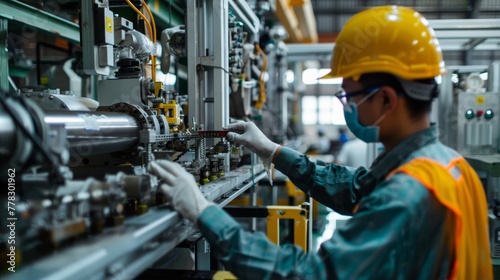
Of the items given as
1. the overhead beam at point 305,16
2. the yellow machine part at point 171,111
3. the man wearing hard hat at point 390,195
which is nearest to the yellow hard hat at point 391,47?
the man wearing hard hat at point 390,195

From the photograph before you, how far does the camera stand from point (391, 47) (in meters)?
1.13

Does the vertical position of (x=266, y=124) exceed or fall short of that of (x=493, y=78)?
it falls short

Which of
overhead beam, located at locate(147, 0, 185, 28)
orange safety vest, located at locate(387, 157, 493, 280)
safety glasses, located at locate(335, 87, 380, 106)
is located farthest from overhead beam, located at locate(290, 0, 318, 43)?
orange safety vest, located at locate(387, 157, 493, 280)

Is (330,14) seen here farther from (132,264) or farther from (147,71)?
(132,264)

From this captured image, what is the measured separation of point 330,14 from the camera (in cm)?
1324

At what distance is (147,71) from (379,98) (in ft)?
4.71

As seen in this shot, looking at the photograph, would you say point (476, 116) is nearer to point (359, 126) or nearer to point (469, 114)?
point (469, 114)

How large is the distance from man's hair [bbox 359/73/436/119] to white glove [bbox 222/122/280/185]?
0.67 metres

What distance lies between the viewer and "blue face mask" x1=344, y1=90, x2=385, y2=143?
3.92 feet

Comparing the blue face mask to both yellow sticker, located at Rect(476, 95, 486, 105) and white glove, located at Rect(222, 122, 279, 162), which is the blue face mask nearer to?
white glove, located at Rect(222, 122, 279, 162)

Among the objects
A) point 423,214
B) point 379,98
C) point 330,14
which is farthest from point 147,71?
point 330,14

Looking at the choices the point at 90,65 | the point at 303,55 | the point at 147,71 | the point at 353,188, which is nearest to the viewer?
the point at 353,188

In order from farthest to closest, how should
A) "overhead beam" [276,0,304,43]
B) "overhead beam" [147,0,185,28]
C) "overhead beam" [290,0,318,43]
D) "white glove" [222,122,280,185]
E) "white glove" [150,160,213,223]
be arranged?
"overhead beam" [290,0,318,43]
"overhead beam" [276,0,304,43]
"overhead beam" [147,0,185,28]
"white glove" [222,122,280,185]
"white glove" [150,160,213,223]

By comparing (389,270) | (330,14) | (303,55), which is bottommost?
(389,270)
